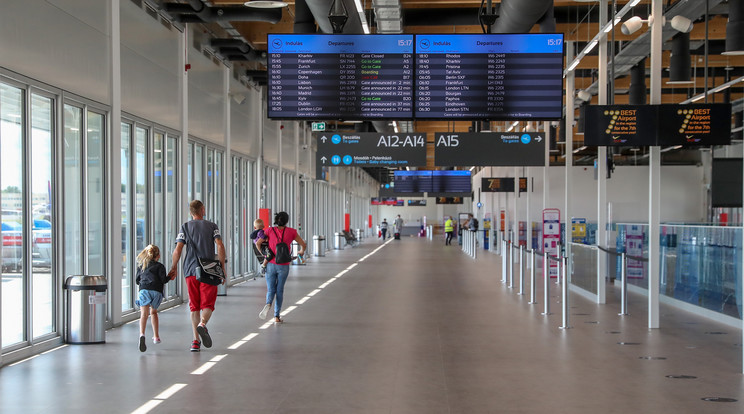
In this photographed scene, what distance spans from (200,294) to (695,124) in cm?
666

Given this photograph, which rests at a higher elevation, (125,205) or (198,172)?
(198,172)

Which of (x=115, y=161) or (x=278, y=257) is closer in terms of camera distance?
(x=115, y=161)

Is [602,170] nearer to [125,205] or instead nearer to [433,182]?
[125,205]

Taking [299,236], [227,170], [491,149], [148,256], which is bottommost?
[148,256]

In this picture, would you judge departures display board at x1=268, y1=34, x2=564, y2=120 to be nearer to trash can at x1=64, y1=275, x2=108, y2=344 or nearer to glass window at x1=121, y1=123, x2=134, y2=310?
glass window at x1=121, y1=123, x2=134, y2=310

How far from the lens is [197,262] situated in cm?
884

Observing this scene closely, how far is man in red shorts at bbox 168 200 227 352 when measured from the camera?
350 inches

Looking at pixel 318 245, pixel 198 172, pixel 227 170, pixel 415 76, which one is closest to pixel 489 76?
pixel 415 76

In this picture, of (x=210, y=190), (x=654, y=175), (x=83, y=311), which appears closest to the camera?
(x=83, y=311)

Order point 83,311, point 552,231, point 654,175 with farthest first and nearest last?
point 552,231 → point 654,175 → point 83,311

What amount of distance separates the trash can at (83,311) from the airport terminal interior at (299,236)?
0.9 inches

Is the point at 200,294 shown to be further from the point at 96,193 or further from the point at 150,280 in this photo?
the point at 96,193

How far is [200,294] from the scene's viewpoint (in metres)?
9.05

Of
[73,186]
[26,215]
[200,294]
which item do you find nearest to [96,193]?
[73,186]
